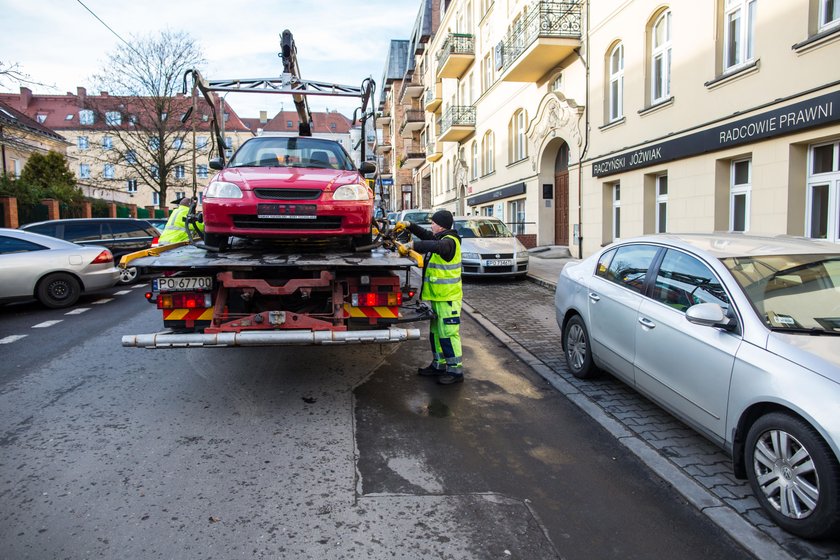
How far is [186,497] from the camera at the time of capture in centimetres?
341

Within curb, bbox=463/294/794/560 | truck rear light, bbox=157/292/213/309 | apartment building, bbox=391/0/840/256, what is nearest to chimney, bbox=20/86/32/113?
apartment building, bbox=391/0/840/256

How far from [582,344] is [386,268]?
2119mm

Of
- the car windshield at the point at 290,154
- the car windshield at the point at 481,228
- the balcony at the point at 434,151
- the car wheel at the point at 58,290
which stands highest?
the balcony at the point at 434,151

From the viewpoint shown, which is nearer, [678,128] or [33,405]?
[33,405]

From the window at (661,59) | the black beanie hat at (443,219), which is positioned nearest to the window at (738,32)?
the window at (661,59)

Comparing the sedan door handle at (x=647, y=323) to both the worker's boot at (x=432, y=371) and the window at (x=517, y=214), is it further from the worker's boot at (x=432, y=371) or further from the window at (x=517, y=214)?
the window at (x=517, y=214)

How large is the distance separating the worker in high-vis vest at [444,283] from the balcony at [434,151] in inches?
1411

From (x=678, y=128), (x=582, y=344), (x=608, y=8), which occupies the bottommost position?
(x=582, y=344)

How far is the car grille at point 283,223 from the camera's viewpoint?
18.4ft

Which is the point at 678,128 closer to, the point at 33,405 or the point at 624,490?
the point at 624,490

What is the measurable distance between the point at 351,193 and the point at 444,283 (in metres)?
1.30

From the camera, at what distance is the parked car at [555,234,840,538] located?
113 inches

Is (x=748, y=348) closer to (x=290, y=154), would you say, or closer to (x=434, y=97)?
(x=290, y=154)

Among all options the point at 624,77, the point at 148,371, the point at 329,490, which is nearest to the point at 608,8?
the point at 624,77
